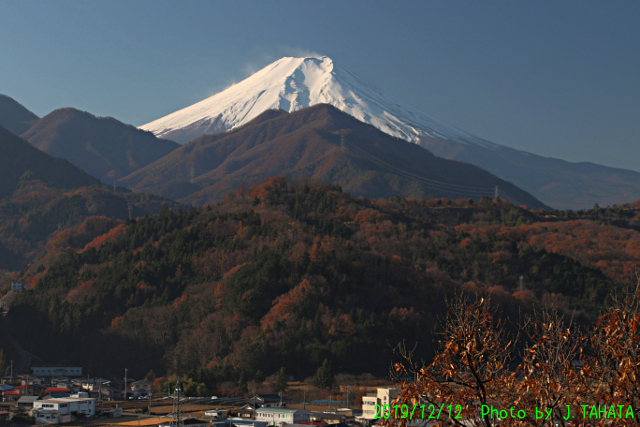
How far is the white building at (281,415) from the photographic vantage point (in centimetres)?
3559

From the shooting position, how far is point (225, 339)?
176 feet

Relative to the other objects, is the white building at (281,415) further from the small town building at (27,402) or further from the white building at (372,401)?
the small town building at (27,402)

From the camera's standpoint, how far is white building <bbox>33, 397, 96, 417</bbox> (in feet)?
127

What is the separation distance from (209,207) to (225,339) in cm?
3187

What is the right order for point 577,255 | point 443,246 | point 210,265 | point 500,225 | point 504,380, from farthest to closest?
point 500,225, point 577,255, point 443,246, point 210,265, point 504,380

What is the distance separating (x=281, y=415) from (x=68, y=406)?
37.4ft

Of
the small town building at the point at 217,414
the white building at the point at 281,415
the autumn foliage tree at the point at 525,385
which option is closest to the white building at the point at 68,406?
the small town building at the point at 217,414

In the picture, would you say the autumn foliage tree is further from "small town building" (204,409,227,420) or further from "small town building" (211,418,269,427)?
"small town building" (204,409,227,420)

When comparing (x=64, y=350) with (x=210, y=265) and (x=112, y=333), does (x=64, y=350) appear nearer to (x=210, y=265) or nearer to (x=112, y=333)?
(x=112, y=333)

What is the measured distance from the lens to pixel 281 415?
36.3m

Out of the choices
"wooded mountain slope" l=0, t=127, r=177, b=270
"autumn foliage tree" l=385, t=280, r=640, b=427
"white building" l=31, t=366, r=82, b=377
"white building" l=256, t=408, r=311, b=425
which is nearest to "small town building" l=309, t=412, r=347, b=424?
"white building" l=256, t=408, r=311, b=425

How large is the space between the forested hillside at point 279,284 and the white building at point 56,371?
1376mm

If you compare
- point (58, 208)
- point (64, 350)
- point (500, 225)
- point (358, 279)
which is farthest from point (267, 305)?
point (58, 208)

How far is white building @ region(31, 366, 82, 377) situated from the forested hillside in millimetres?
1376
